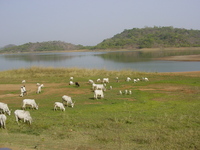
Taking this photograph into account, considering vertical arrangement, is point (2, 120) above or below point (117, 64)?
below

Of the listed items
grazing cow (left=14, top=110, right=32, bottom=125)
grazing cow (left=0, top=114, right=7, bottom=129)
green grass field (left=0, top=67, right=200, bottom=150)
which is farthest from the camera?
grazing cow (left=14, top=110, right=32, bottom=125)

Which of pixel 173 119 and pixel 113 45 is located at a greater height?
pixel 113 45

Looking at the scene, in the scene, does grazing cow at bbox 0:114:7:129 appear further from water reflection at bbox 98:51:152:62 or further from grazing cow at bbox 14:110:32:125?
water reflection at bbox 98:51:152:62

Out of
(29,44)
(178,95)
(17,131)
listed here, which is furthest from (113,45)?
(17,131)

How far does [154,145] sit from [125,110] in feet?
18.0

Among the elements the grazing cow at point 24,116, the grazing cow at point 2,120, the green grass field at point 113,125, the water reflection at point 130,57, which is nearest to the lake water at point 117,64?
the water reflection at point 130,57

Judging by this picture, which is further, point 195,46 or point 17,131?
point 195,46

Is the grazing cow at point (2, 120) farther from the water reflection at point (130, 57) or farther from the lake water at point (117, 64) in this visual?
the water reflection at point (130, 57)

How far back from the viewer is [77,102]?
16516 millimetres

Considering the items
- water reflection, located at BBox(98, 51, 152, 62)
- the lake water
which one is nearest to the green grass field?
the lake water

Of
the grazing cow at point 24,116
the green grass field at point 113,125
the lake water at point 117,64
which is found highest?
the lake water at point 117,64

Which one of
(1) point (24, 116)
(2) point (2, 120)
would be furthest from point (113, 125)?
(2) point (2, 120)

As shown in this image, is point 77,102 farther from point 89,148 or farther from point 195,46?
point 195,46

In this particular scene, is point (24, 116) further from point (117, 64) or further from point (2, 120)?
point (117, 64)
